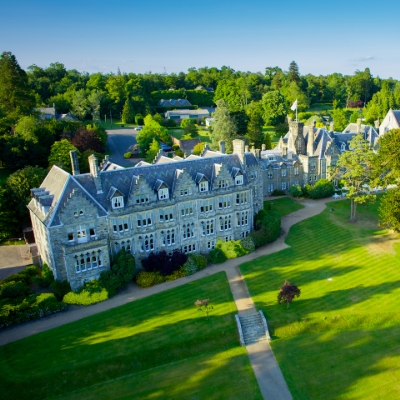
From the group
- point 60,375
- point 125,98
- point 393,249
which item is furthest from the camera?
point 125,98

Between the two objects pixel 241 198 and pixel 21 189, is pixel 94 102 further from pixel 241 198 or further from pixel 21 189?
pixel 241 198

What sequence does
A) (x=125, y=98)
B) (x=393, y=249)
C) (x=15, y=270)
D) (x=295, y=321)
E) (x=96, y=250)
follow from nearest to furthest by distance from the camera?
1. (x=295, y=321)
2. (x=96, y=250)
3. (x=15, y=270)
4. (x=393, y=249)
5. (x=125, y=98)

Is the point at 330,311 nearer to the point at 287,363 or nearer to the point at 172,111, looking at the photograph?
the point at 287,363

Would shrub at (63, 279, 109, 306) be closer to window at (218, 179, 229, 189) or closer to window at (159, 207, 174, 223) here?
window at (159, 207, 174, 223)

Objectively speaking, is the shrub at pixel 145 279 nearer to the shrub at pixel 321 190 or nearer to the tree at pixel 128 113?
the shrub at pixel 321 190

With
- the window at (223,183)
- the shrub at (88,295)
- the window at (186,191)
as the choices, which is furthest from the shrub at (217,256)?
the shrub at (88,295)

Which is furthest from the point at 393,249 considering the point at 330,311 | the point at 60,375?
the point at 60,375
